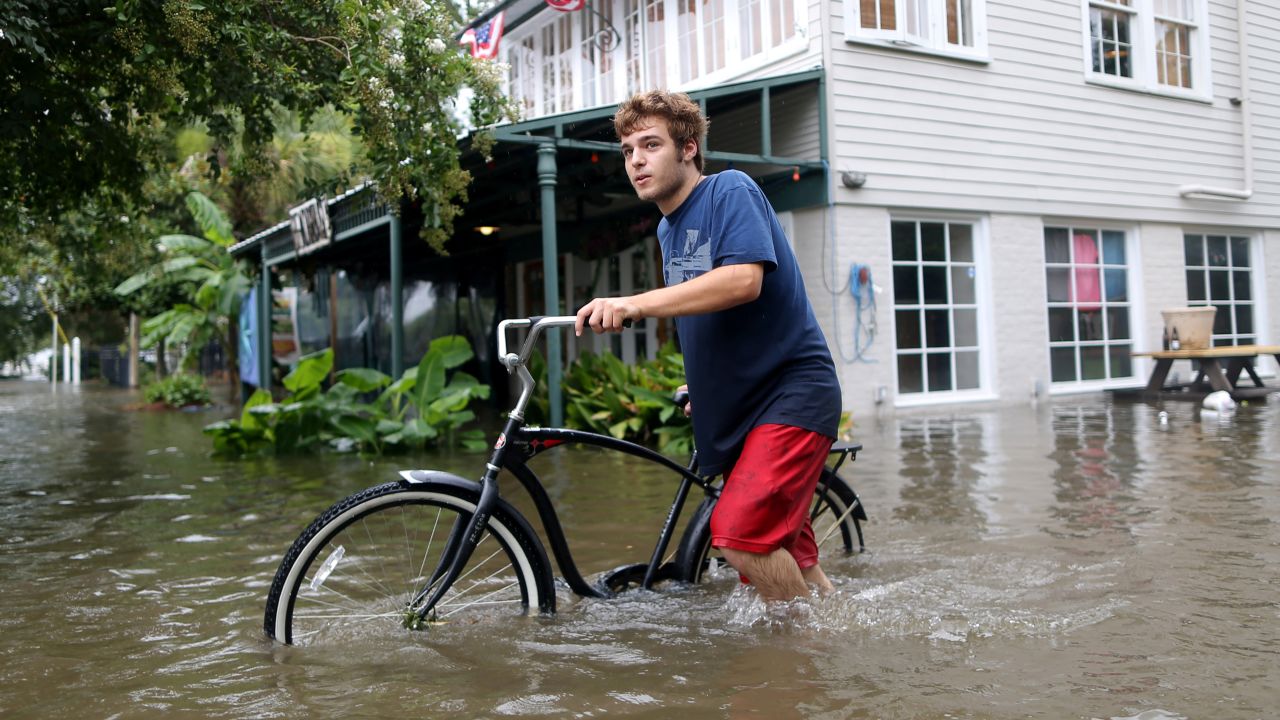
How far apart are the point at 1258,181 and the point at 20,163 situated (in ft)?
50.2

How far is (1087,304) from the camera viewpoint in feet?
44.3

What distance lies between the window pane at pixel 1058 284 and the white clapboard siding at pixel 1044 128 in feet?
2.41

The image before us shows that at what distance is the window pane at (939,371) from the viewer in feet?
40.2

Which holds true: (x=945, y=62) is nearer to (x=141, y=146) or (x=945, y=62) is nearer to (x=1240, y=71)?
(x=1240, y=71)

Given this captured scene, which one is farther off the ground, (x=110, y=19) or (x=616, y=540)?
(x=110, y=19)

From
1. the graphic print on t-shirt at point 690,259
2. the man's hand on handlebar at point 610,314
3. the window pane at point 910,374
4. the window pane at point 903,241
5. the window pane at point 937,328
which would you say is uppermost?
the window pane at point 903,241

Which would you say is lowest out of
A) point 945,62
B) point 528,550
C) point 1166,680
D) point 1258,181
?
point 1166,680

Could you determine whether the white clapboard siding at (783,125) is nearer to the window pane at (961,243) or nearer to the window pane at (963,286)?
the window pane at (961,243)

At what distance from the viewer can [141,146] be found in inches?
321

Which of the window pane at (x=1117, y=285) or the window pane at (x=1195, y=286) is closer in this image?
the window pane at (x=1117, y=285)

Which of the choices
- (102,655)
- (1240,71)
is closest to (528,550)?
(102,655)

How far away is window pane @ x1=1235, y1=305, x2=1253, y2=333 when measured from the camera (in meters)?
15.2

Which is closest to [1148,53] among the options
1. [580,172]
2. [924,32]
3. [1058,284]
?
[1058,284]

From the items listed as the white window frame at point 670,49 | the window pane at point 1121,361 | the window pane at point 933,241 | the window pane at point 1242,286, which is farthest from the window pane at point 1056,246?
the white window frame at point 670,49
